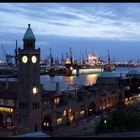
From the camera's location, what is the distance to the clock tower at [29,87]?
21953mm

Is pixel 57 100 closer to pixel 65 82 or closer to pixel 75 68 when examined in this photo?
pixel 65 82

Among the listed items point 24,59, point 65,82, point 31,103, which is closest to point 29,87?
point 31,103

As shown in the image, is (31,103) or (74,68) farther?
(74,68)

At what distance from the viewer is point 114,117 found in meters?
16.6

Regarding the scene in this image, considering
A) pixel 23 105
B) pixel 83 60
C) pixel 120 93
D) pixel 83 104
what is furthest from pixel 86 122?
pixel 83 60

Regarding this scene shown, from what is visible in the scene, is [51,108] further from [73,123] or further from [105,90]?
[105,90]

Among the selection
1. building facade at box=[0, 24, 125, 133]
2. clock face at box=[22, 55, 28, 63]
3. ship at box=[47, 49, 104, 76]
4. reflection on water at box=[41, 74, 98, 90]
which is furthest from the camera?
ship at box=[47, 49, 104, 76]

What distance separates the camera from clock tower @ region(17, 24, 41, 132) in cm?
2195

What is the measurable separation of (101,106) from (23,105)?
411 inches

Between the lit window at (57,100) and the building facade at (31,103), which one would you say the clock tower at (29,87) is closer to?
the building facade at (31,103)

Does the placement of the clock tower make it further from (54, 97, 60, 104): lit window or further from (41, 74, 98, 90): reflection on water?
(41, 74, 98, 90): reflection on water

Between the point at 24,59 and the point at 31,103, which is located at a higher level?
the point at 24,59

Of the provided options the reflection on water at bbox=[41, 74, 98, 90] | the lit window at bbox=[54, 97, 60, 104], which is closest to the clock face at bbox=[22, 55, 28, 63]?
the lit window at bbox=[54, 97, 60, 104]

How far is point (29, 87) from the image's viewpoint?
2245 centimetres
